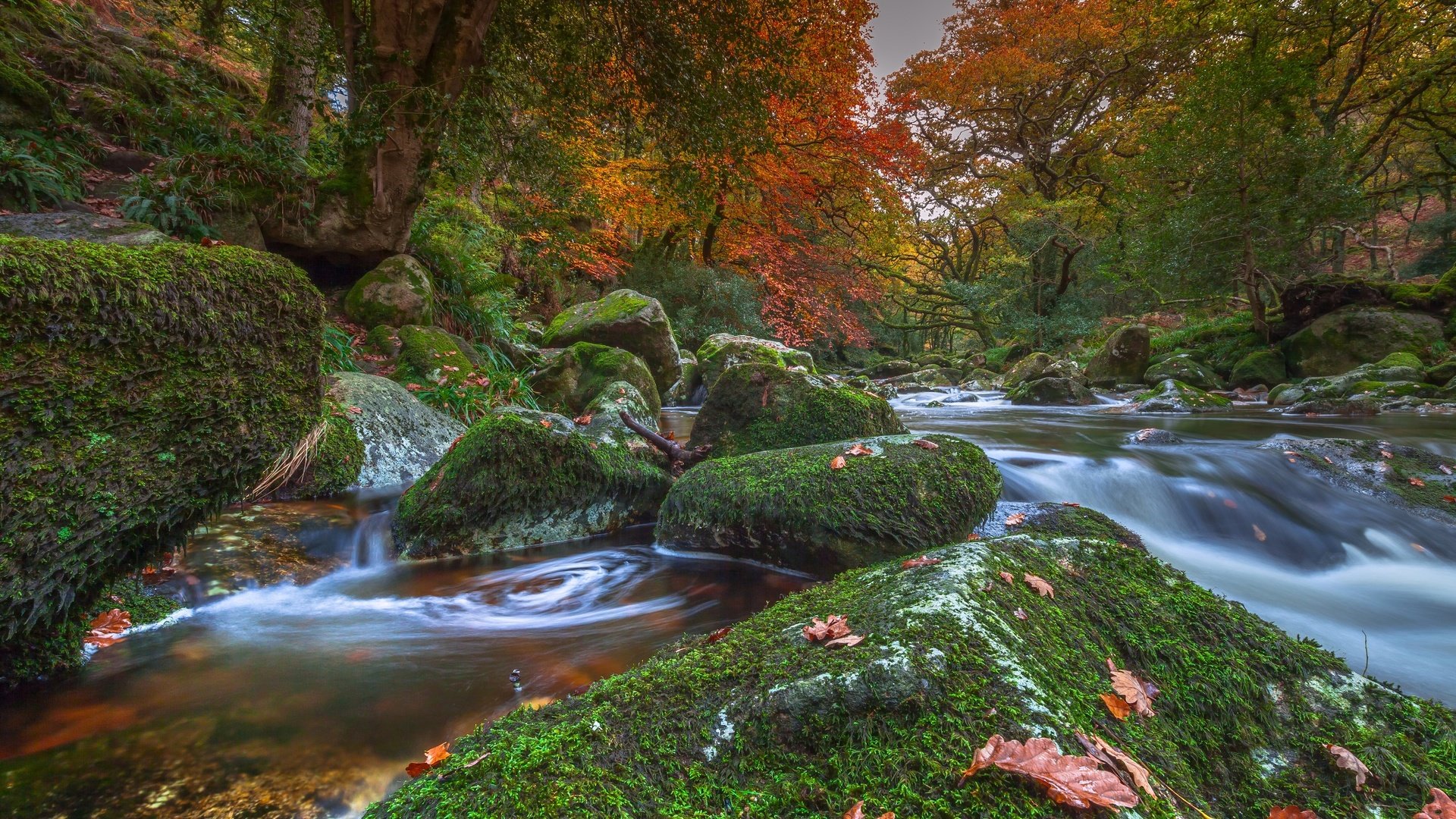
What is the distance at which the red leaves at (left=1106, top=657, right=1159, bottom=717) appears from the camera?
4.56ft

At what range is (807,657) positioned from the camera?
1.37 m

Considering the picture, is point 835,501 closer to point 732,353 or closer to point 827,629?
point 827,629

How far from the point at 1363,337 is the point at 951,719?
53.4ft

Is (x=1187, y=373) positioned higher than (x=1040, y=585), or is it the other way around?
(x=1040, y=585)

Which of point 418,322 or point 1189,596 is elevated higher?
point 418,322

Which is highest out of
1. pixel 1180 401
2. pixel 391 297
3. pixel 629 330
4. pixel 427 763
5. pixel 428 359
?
pixel 391 297

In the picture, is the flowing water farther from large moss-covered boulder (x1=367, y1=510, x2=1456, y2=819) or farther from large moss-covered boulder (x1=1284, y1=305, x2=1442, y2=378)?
large moss-covered boulder (x1=1284, y1=305, x2=1442, y2=378)

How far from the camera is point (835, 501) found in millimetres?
3414

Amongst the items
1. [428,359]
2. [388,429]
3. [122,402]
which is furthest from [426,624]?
[428,359]

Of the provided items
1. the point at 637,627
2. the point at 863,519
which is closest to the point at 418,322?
the point at 637,627

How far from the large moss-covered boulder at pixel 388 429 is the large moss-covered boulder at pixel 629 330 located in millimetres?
4844

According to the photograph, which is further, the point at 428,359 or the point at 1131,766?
the point at 428,359

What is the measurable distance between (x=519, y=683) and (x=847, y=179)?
13590 mm

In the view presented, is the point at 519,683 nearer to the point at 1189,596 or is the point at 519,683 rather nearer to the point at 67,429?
the point at 67,429
